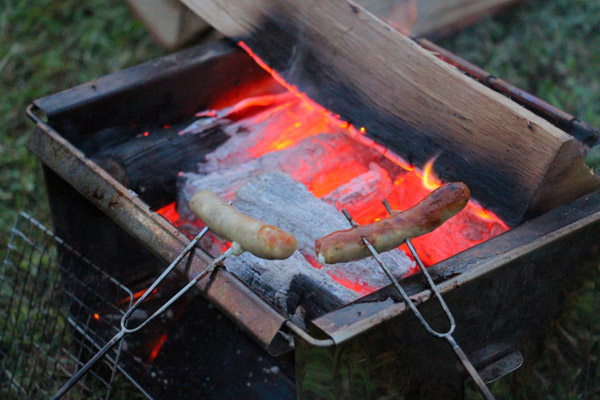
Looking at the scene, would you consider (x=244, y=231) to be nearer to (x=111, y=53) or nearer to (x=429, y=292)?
(x=429, y=292)

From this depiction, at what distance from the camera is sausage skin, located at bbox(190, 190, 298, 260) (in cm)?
152

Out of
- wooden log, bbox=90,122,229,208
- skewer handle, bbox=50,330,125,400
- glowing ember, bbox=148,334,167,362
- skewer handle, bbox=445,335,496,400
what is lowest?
glowing ember, bbox=148,334,167,362

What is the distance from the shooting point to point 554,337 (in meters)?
2.46

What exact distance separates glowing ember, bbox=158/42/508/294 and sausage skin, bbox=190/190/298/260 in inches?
17.8

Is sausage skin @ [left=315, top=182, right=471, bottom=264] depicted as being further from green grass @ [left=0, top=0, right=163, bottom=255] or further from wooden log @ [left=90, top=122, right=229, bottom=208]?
green grass @ [left=0, top=0, right=163, bottom=255]

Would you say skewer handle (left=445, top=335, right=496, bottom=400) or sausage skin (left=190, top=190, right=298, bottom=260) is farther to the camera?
sausage skin (left=190, top=190, right=298, bottom=260)

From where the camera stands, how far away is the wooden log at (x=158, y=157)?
2336 mm

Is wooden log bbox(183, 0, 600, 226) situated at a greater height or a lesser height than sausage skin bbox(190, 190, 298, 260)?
greater

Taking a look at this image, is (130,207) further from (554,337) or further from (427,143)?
(554,337)

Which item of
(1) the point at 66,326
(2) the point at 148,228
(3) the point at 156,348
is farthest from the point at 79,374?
(1) the point at 66,326

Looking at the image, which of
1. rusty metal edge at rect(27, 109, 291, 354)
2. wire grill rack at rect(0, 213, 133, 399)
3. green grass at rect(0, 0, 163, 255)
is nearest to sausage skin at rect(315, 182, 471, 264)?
rusty metal edge at rect(27, 109, 291, 354)

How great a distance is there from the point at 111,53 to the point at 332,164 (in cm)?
258

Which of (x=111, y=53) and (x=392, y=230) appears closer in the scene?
(x=392, y=230)

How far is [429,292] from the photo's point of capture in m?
1.59
